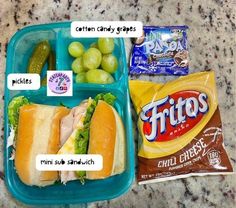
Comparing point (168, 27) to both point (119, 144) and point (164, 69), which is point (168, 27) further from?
point (119, 144)

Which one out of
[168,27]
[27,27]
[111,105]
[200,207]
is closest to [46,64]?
[27,27]

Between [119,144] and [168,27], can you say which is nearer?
[119,144]

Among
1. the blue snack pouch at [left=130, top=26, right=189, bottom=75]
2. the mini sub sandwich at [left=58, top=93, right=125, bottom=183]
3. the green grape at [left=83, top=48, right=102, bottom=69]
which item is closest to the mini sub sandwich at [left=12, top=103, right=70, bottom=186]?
the mini sub sandwich at [left=58, top=93, right=125, bottom=183]

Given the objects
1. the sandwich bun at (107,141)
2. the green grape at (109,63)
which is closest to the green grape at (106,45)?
the green grape at (109,63)

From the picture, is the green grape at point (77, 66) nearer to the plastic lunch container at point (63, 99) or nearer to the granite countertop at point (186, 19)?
the plastic lunch container at point (63, 99)

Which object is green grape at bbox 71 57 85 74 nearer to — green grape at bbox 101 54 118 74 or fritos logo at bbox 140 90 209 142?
green grape at bbox 101 54 118 74

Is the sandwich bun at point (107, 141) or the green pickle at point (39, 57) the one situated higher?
the green pickle at point (39, 57)
